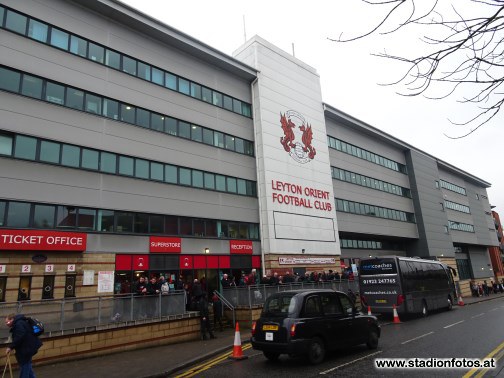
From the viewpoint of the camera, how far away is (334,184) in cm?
3556

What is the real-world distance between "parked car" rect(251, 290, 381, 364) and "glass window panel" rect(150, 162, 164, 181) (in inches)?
540

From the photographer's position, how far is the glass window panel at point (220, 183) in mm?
25141

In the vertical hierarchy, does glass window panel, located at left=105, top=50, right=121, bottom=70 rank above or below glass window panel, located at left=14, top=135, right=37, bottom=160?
above

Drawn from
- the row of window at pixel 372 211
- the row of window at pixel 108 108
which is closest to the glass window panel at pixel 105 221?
the row of window at pixel 108 108

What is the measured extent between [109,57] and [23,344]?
58.4 ft

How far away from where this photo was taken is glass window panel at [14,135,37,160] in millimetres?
16953

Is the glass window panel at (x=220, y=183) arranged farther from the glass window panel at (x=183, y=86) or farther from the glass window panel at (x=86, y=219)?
the glass window panel at (x=86, y=219)

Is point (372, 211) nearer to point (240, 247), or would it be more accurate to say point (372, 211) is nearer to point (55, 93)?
point (240, 247)

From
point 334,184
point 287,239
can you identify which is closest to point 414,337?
point 287,239

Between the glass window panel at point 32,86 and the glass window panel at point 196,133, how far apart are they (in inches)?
362

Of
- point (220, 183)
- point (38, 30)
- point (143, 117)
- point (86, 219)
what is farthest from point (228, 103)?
point (86, 219)

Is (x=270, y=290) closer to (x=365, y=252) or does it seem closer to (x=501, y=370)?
(x=501, y=370)

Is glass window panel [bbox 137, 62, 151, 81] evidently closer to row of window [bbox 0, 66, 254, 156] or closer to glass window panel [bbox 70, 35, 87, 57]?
row of window [bbox 0, 66, 254, 156]

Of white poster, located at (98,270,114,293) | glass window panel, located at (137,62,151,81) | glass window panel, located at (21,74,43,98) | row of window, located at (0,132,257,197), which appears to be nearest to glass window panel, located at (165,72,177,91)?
glass window panel, located at (137,62,151,81)
